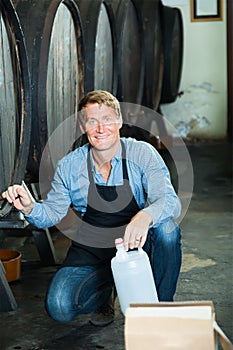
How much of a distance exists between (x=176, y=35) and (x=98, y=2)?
3000mm

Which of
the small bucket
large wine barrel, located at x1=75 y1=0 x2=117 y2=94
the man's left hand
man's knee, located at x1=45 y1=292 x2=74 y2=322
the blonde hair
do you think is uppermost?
large wine barrel, located at x1=75 y1=0 x2=117 y2=94

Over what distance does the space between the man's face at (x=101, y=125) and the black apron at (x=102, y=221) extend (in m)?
0.10

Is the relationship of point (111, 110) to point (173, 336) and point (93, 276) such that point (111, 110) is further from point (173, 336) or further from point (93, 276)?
point (173, 336)

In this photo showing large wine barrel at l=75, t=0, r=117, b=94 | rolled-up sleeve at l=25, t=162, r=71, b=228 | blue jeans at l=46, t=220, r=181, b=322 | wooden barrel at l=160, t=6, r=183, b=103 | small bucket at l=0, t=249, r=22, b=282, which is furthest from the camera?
wooden barrel at l=160, t=6, r=183, b=103

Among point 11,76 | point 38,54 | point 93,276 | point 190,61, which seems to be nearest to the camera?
point 93,276

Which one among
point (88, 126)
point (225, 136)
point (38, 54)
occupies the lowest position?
point (225, 136)

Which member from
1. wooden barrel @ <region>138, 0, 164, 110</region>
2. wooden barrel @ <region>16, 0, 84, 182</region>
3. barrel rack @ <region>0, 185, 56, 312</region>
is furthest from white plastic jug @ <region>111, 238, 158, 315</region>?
wooden barrel @ <region>138, 0, 164, 110</region>

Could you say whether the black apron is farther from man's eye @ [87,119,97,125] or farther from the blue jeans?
man's eye @ [87,119,97,125]

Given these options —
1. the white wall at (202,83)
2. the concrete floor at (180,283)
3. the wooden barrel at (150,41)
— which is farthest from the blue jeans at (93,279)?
the white wall at (202,83)

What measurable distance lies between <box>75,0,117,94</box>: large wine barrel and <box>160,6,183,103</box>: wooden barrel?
1749 mm

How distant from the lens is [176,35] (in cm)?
690

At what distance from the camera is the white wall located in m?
7.52

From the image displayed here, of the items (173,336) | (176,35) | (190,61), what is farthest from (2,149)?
(190,61)

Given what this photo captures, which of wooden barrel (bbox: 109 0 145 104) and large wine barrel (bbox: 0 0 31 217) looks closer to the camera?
large wine barrel (bbox: 0 0 31 217)
